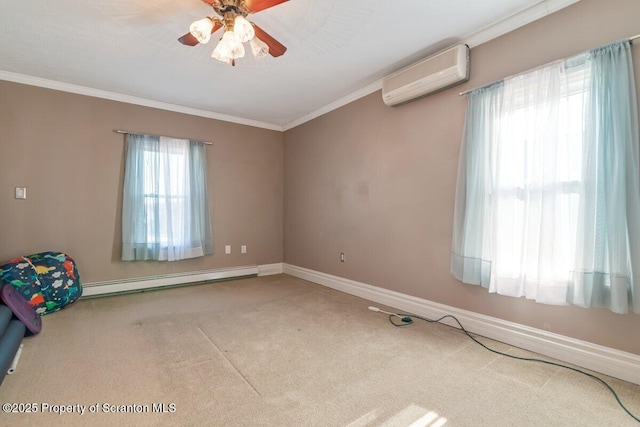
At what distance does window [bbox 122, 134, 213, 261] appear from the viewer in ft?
11.8

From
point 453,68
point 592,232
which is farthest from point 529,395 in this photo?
point 453,68

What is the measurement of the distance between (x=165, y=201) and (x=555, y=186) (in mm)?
4025

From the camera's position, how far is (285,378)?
1753mm

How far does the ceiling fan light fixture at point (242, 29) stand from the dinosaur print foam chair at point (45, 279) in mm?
2803

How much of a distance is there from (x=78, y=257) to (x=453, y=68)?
4.33 meters

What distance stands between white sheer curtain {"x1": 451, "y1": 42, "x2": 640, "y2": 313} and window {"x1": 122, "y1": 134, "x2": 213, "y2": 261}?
3229mm

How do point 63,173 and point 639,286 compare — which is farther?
point 63,173

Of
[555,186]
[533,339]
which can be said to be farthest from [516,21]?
[533,339]

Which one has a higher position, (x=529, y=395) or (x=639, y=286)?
(x=639, y=286)

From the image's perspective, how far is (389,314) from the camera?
2.87 meters

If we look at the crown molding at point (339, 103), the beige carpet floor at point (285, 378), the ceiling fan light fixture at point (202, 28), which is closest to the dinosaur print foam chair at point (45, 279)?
the beige carpet floor at point (285, 378)

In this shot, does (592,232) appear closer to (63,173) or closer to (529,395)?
(529,395)

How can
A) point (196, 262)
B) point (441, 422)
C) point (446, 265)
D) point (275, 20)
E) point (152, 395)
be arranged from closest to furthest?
1. point (441, 422)
2. point (152, 395)
3. point (275, 20)
4. point (446, 265)
5. point (196, 262)

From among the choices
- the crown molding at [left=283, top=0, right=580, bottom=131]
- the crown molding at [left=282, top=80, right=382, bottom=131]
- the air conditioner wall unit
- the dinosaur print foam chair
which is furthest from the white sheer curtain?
the dinosaur print foam chair
